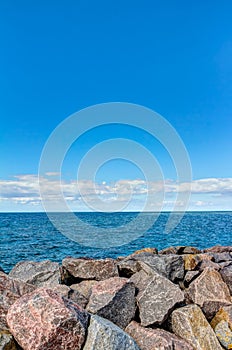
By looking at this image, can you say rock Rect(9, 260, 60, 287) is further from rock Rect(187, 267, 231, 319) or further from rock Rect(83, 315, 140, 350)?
rock Rect(187, 267, 231, 319)

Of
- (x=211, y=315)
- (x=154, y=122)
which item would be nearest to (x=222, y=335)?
(x=211, y=315)

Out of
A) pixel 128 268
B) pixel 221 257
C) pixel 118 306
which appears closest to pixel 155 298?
pixel 118 306

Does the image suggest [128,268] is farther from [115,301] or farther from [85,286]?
[115,301]

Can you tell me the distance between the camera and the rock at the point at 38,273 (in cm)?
943

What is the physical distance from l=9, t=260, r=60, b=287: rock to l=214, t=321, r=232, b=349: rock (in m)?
4.22

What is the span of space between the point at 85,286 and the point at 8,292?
2513 mm

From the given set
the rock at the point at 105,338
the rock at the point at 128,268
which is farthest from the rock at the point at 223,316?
the rock at the point at 105,338

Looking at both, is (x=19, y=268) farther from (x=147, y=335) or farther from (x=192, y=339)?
(x=192, y=339)

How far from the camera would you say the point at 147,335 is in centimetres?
731

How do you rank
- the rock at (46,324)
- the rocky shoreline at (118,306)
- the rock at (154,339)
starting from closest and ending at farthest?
the rock at (46,324) → the rocky shoreline at (118,306) → the rock at (154,339)

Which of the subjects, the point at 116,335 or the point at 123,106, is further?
the point at 123,106

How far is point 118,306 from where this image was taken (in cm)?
773

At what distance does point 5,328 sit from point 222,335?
16.4ft

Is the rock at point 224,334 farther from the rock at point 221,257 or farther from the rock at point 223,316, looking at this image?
the rock at point 221,257
